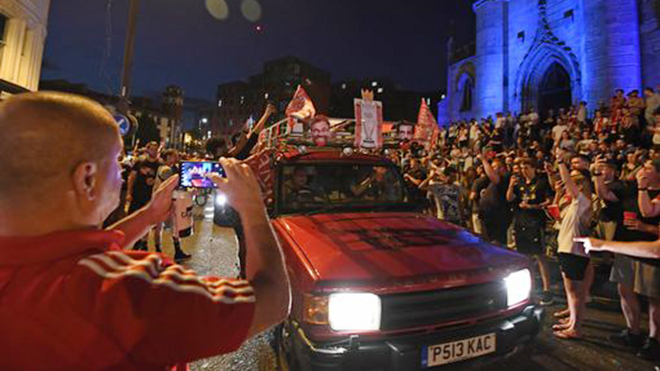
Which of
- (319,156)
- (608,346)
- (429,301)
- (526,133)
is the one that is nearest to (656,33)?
(526,133)

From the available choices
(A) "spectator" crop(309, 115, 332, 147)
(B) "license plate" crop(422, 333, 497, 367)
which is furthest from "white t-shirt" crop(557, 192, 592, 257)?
(A) "spectator" crop(309, 115, 332, 147)

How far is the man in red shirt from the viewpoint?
0.77 metres

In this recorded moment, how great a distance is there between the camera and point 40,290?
2.53 ft

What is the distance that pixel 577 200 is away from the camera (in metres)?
4.07

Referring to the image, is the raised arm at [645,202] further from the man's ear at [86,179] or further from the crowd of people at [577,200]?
the man's ear at [86,179]

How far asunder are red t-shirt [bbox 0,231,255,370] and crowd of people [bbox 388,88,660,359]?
3031 mm

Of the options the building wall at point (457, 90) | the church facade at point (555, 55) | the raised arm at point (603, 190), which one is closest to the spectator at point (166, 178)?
the raised arm at point (603, 190)

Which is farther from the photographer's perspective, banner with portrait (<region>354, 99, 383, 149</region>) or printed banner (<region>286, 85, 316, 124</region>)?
printed banner (<region>286, 85, 316, 124</region>)

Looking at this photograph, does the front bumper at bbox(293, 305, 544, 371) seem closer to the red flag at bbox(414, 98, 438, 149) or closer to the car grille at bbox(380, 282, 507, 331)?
the car grille at bbox(380, 282, 507, 331)

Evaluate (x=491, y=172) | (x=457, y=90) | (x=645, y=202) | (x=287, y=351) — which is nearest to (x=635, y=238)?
(x=645, y=202)

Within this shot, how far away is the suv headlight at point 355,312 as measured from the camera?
2.30 m

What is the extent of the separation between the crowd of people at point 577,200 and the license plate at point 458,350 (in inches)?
47.0

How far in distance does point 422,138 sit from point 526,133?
1046cm

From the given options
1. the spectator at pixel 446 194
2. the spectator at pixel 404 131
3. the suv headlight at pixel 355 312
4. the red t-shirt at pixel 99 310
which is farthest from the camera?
the spectator at pixel 446 194
